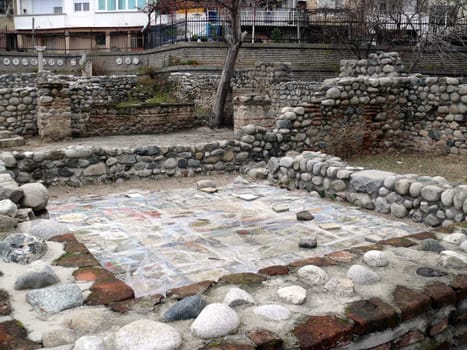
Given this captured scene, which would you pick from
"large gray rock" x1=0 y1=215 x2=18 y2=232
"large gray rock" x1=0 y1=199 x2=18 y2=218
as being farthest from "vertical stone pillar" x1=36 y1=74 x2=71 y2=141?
"large gray rock" x1=0 y1=215 x2=18 y2=232

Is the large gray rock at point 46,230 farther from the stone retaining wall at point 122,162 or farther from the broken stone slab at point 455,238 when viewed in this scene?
the stone retaining wall at point 122,162

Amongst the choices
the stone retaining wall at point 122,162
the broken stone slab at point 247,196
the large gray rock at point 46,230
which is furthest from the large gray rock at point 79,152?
the large gray rock at point 46,230

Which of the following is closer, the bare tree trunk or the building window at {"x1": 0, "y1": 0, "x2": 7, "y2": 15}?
the bare tree trunk

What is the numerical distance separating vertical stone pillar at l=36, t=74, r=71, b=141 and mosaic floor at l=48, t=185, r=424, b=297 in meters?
8.10

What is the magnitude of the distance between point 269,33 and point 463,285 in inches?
1120

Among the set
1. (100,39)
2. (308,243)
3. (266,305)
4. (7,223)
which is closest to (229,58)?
(308,243)

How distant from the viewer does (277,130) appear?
→ 10.1 metres

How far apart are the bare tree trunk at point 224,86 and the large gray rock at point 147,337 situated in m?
16.5

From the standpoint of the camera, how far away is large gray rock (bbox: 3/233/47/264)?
3.65m

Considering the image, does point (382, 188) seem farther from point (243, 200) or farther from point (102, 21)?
point (102, 21)

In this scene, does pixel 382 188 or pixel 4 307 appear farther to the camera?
pixel 382 188

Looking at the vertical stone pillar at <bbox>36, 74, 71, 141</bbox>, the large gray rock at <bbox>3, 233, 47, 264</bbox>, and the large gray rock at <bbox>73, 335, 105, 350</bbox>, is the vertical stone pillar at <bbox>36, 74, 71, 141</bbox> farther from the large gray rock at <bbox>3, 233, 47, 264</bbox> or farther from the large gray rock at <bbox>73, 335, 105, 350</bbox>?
the large gray rock at <bbox>73, 335, 105, 350</bbox>

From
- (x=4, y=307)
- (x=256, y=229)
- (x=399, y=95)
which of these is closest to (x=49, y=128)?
(x=399, y=95)

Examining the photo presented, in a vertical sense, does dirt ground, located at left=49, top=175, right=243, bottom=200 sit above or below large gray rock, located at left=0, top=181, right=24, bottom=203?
below
